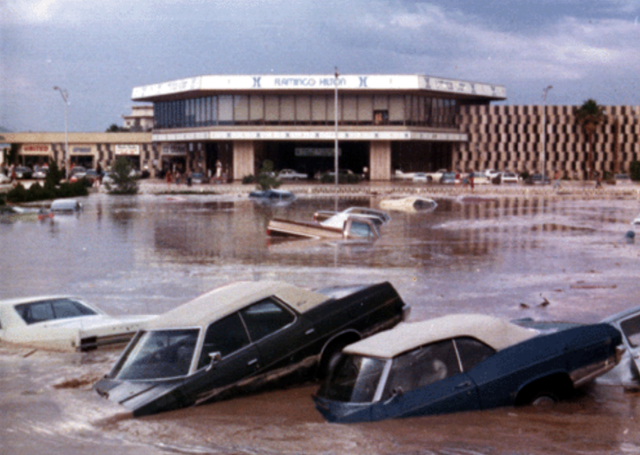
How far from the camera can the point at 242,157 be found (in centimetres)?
9262

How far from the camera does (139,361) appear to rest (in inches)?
365

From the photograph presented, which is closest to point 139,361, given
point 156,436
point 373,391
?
point 156,436

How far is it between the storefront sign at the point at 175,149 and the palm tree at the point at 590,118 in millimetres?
47622

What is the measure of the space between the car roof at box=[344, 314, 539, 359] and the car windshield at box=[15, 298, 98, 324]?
648 centimetres

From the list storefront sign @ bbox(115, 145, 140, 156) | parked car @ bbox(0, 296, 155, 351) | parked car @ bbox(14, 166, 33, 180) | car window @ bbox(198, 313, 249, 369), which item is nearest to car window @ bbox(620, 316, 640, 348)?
car window @ bbox(198, 313, 249, 369)

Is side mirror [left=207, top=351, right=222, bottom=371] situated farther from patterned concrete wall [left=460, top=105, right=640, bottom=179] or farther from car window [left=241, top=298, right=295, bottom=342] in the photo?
patterned concrete wall [left=460, top=105, right=640, bottom=179]

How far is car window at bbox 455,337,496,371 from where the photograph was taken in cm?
836

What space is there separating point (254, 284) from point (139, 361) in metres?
1.70

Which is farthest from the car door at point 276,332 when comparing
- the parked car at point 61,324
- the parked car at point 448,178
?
the parked car at point 448,178

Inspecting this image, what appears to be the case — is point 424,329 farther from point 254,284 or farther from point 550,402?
point 254,284

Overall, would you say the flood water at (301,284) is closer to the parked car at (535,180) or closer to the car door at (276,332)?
the car door at (276,332)

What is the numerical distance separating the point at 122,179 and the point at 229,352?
57.7 meters

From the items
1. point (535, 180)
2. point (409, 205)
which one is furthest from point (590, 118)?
point (409, 205)

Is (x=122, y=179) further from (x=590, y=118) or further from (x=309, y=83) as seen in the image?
(x=590, y=118)
